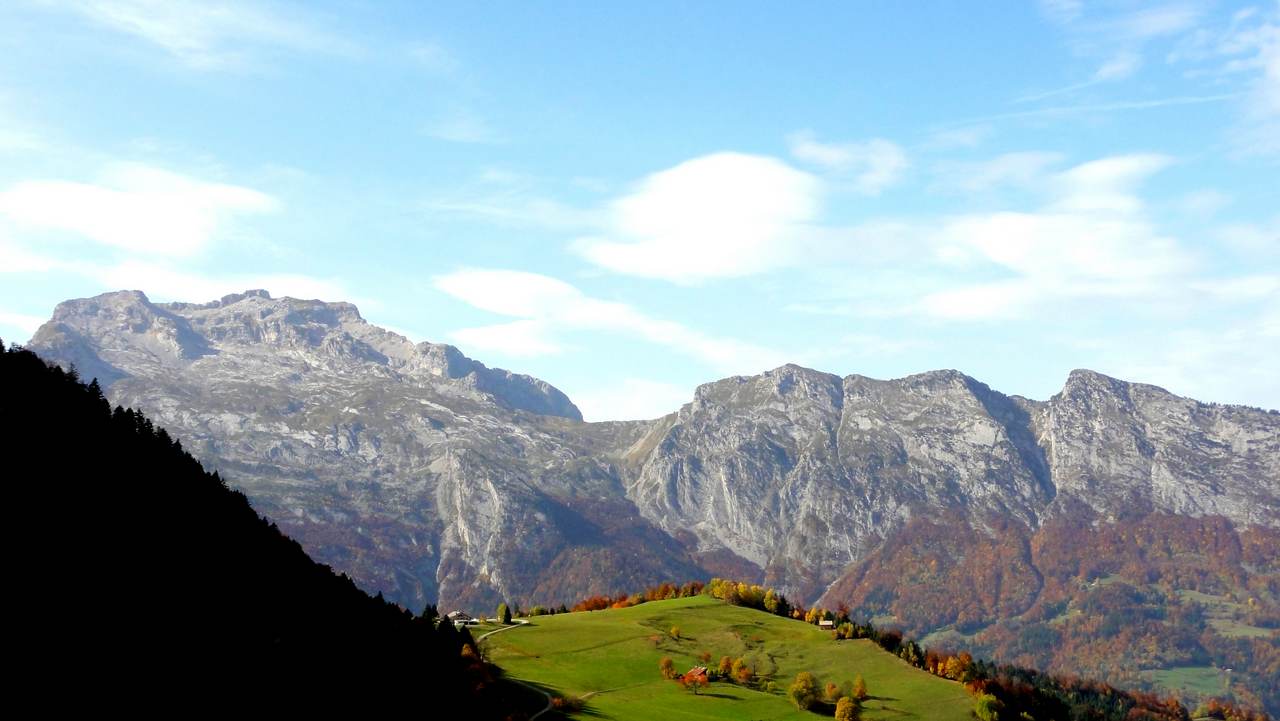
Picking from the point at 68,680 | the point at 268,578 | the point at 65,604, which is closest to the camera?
the point at 68,680

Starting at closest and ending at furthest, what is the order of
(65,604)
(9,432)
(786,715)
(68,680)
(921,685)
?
(68,680) → (65,604) → (9,432) → (786,715) → (921,685)

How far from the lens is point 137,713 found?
89375 millimetres

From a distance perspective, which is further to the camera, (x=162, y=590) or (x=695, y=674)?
(x=695, y=674)

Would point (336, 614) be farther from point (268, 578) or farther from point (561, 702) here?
point (561, 702)

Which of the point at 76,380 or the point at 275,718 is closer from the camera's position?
the point at 275,718

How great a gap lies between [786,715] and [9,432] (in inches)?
4799

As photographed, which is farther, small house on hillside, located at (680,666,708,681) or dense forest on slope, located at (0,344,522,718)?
small house on hillside, located at (680,666,708,681)

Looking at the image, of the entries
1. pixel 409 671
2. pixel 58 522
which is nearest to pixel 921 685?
pixel 409 671

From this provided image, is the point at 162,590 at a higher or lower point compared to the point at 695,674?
higher

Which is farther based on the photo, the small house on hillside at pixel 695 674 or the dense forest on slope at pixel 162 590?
the small house on hillside at pixel 695 674

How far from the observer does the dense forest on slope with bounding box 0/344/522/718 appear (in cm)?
9394

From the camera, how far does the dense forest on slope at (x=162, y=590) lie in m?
93.9

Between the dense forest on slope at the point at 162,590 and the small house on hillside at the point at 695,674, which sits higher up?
the dense forest on slope at the point at 162,590

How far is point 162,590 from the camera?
106 metres
